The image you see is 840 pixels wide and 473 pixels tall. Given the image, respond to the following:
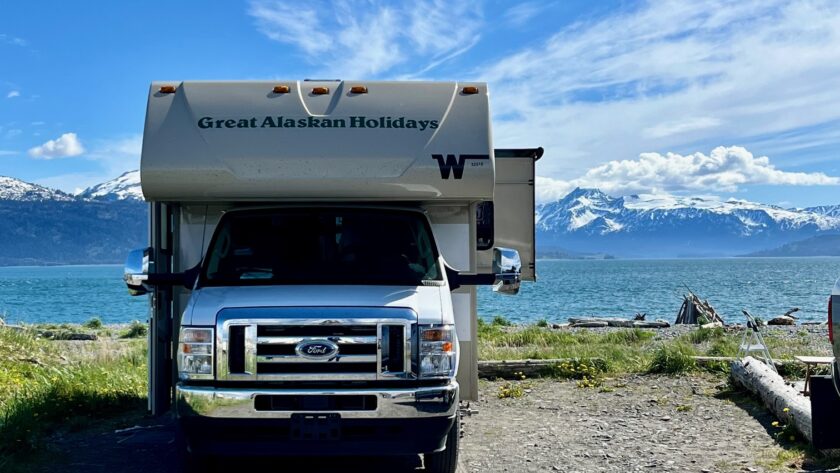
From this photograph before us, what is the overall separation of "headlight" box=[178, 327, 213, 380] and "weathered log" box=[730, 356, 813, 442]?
513 centimetres

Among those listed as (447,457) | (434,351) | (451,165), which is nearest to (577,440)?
(447,457)

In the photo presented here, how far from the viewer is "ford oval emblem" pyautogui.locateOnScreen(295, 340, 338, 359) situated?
243 inches

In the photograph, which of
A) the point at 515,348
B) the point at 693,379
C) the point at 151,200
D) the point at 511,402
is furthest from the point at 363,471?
the point at 515,348

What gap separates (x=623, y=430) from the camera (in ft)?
29.5

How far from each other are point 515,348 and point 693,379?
473 cm

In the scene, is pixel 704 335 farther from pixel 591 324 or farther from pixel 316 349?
pixel 316 349

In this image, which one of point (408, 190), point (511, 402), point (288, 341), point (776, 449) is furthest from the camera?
point (511, 402)

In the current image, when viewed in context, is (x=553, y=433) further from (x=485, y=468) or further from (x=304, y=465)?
(x=304, y=465)

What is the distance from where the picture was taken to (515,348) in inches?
632

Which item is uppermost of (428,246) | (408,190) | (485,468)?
(408,190)

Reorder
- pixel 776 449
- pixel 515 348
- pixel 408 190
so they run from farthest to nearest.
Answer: pixel 515 348
pixel 776 449
pixel 408 190

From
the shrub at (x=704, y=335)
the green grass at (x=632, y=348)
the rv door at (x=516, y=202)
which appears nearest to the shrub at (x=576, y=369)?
the green grass at (x=632, y=348)

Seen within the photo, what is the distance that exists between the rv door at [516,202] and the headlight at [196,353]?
485 centimetres

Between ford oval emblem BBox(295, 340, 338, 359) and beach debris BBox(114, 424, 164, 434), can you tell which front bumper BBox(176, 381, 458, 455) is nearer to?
ford oval emblem BBox(295, 340, 338, 359)
